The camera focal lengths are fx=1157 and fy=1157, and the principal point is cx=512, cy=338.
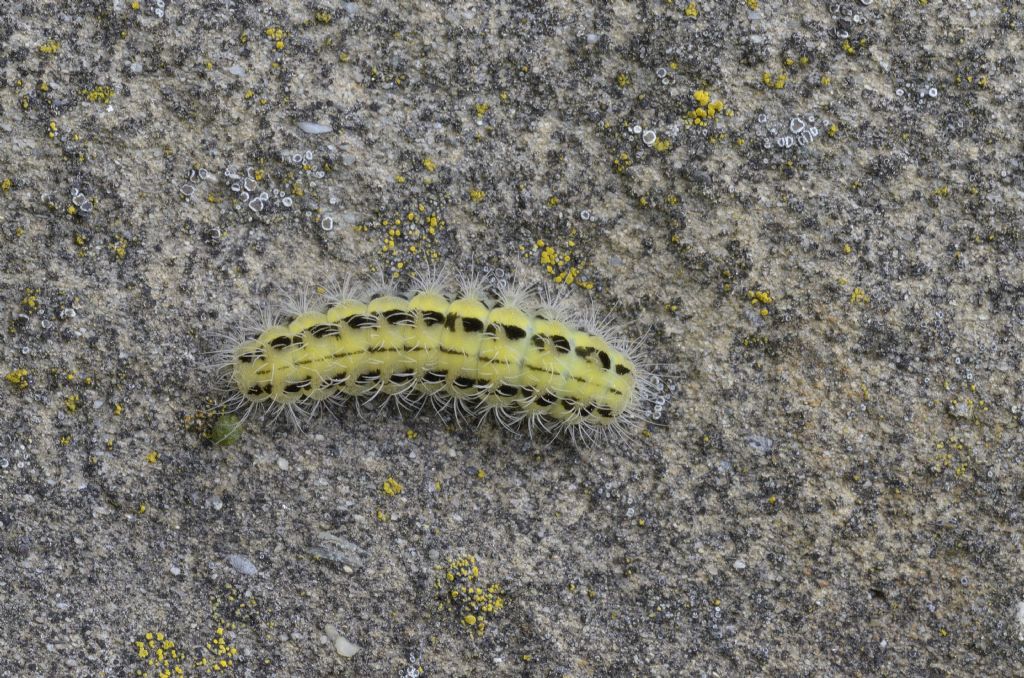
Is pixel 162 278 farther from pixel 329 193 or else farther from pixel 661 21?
pixel 661 21

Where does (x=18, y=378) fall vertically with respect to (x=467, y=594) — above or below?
above

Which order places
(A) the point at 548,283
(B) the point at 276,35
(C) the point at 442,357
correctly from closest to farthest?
(C) the point at 442,357, (B) the point at 276,35, (A) the point at 548,283

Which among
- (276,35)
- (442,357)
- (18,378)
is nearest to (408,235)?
(442,357)

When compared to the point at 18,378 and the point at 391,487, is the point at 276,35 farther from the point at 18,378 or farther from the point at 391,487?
the point at 391,487

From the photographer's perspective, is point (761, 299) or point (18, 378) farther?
point (761, 299)

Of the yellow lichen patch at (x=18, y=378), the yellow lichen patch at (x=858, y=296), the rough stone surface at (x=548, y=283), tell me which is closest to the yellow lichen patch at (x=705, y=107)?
the rough stone surface at (x=548, y=283)

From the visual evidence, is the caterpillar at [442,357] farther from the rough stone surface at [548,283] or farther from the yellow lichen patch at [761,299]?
the yellow lichen patch at [761,299]

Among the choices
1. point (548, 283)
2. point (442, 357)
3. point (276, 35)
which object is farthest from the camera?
point (548, 283)

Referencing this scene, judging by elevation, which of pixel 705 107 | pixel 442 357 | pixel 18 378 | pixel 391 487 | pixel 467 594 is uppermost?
pixel 705 107
